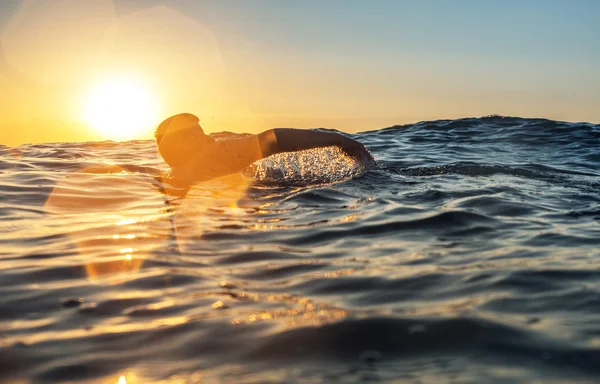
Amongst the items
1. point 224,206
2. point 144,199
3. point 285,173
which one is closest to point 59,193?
point 144,199

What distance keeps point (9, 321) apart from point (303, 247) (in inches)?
94.3

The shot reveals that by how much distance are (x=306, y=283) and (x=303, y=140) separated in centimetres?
459

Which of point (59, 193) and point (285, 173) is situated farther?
point (285, 173)

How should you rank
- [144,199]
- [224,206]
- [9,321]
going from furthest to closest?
[144,199] → [224,206] → [9,321]

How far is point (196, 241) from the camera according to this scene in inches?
198

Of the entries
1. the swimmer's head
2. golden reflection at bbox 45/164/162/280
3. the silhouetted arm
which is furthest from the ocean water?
the swimmer's head

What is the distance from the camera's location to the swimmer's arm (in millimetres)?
7996

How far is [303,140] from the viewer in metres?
8.08

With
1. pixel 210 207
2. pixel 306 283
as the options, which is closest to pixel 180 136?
pixel 210 207

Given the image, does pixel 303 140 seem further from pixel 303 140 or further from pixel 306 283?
pixel 306 283

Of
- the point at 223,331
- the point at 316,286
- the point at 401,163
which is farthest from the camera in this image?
the point at 401,163

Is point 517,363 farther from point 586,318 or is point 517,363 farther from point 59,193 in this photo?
point 59,193

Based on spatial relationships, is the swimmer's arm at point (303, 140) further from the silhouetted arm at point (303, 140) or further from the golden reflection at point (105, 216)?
the golden reflection at point (105, 216)

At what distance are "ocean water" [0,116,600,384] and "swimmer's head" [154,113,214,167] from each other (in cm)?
101
